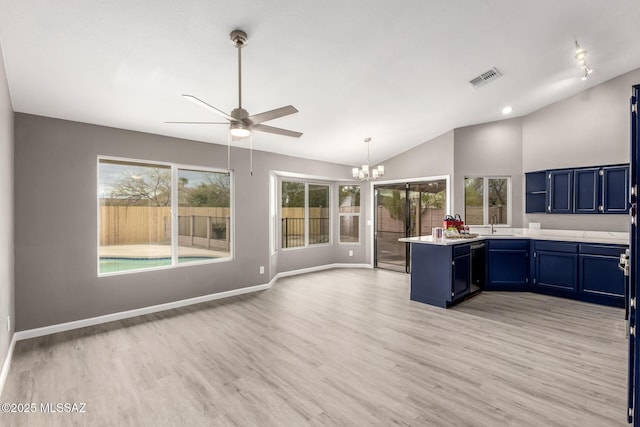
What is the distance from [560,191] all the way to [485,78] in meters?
2.56

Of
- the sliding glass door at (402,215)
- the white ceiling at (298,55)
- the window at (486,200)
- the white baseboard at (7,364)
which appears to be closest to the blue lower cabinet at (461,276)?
the window at (486,200)

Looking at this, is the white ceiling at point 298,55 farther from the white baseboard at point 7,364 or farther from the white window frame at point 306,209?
the white baseboard at point 7,364

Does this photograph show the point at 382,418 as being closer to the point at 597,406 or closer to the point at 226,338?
the point at 597,406

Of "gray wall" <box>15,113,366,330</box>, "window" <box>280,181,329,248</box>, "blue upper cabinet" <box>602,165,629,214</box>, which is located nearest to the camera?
"gray wall" <box>15,113,366,330</box>

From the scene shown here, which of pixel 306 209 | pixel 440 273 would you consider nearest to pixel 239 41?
pixel 440 273

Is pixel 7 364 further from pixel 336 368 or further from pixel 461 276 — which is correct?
pixel 461 276

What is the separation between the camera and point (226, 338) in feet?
11.0

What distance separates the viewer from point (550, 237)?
16.4 ft

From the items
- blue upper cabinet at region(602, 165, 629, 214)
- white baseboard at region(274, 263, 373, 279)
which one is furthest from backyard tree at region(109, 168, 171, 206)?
blue upper cabinet at region(602, 165, 629, 214)

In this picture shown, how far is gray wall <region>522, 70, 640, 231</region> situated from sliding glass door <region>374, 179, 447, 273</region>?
1585 mm

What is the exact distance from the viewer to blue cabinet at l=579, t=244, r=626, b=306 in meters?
4.28

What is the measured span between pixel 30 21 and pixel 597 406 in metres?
4.94

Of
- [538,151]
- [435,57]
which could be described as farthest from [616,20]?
[538,151]

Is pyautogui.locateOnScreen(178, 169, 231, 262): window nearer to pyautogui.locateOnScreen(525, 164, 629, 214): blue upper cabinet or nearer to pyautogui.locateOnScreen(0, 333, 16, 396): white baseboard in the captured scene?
pyautogui.locateOnScreen(0, 333, 16, 396): white baseboard
